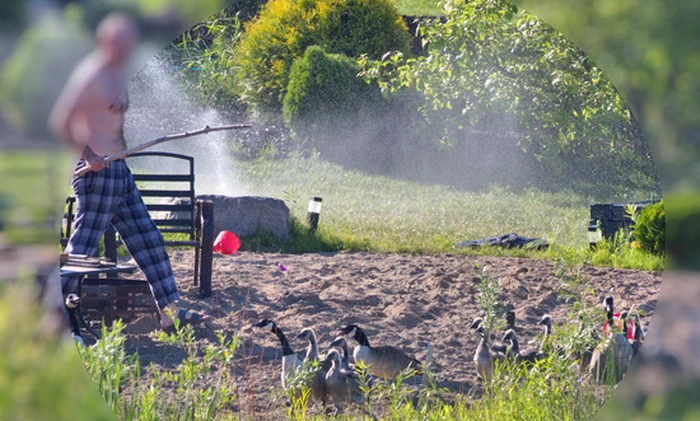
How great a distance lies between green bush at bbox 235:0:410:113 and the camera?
330 centimetres

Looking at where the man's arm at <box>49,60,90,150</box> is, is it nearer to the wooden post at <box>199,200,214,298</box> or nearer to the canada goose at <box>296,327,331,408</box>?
the wooden post at <box>199,200,214,298</box>

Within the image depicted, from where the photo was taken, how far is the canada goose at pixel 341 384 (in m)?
3.39

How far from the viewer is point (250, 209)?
3475mm

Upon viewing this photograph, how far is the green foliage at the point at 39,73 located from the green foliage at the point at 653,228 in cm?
199

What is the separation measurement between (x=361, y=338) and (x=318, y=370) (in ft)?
0.65

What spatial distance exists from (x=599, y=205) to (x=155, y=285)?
1.71 meters

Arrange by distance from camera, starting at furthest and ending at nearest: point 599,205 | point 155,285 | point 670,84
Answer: point 155,285 < point 599,205 < point 670,84

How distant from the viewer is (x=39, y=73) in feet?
9.96

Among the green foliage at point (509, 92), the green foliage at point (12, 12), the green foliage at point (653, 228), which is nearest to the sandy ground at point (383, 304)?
the green foliage at point (653, 228)

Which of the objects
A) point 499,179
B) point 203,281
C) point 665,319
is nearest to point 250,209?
point 203,281

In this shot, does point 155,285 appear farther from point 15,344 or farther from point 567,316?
point 567,316

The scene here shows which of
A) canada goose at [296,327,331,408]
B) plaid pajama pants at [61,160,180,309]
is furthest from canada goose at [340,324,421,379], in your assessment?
plaid pajama pants at [61,160,180,309]

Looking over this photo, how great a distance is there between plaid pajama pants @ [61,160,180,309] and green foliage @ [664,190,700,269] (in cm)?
182

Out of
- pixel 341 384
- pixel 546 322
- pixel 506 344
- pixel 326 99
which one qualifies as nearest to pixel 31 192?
pixel 326 99
